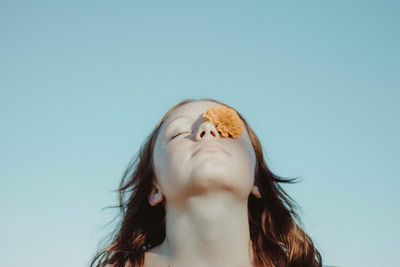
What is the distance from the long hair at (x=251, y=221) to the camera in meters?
3.06

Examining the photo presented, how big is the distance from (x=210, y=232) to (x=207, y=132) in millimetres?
444

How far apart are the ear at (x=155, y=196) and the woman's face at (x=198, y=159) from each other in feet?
0.16

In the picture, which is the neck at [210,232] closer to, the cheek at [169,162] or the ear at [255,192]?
the cheek at [169,162]

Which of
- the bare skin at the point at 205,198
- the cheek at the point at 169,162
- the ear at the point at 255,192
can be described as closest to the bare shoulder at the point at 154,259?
the bare skin at the point at 205,198

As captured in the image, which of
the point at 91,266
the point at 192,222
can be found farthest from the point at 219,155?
the point at 91,266

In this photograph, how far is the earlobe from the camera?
9.78 feet

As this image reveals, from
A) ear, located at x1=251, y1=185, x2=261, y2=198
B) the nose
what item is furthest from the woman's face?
ear, located at x1=251, y1=185, x2=261, y2=198

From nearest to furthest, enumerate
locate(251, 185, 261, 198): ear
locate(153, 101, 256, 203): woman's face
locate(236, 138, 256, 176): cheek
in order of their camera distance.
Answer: locate(153, 101, 256, 203): woman's face, locate(236, 138, 256, 176): cheek, locate(251, 185, 261, 198): ear

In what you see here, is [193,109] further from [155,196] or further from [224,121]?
[155,196]

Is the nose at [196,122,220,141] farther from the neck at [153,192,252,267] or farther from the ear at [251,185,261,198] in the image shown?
the ear at [251,185,261,198]

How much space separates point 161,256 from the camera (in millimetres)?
2838

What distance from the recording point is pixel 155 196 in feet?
9.87

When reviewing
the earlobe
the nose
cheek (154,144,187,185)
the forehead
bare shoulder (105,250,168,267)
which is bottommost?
bare shoulder (105,250,168,267)

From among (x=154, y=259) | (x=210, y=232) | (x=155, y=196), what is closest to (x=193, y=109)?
(x=155, y=196)
